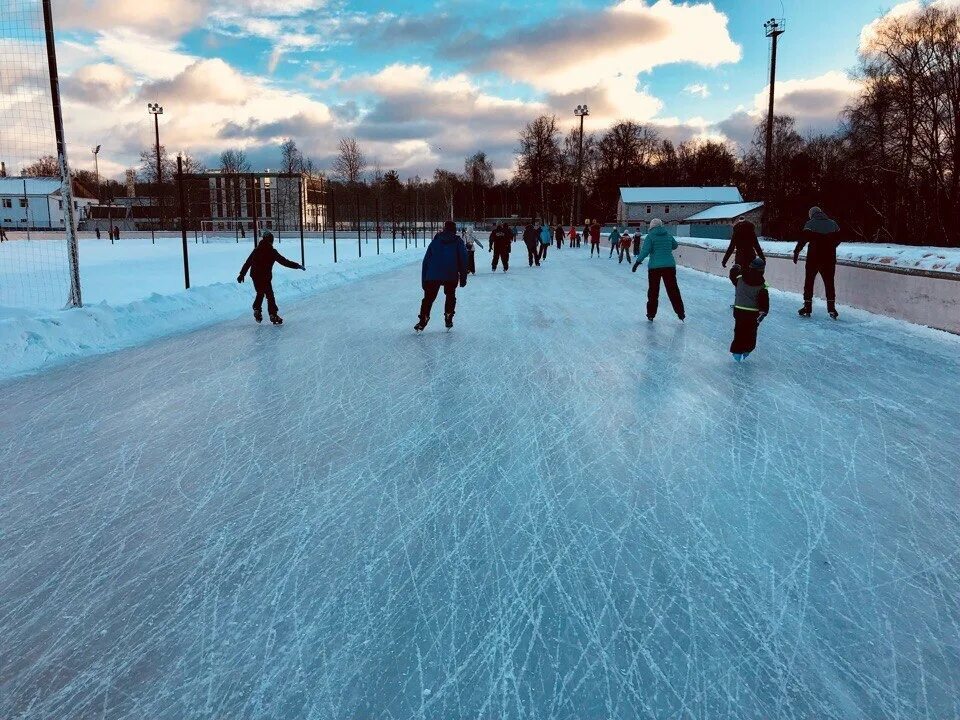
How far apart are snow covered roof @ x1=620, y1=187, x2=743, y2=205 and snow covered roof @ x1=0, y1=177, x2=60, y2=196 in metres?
59.3

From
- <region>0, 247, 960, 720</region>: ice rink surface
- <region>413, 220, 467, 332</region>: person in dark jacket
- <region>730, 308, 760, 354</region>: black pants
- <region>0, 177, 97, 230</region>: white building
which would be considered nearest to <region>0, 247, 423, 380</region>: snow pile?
<region>0, 247, 960, 720</region>: ice rink surface

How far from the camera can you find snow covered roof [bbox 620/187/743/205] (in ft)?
235

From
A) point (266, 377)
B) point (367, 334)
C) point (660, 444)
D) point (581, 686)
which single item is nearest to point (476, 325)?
point (367, 334)

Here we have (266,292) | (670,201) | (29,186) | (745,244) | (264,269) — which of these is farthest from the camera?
(29,186)

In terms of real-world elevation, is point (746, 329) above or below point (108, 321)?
above

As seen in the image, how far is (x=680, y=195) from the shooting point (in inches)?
2857

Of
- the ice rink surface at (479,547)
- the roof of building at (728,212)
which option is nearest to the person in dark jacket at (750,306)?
the ice rink surface at (479,547)

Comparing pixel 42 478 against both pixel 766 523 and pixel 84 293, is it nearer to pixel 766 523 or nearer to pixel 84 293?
pixel 766 523

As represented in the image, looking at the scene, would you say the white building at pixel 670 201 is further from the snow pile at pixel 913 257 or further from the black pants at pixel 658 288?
the black pants at pixel 658 288

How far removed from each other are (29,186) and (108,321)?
83.3m

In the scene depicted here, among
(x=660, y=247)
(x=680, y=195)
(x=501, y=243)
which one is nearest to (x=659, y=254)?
(x=660, y=247)

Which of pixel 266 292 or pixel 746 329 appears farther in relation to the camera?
pixel 266 292

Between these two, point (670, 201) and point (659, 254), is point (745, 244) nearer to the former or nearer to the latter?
point (659, 254)

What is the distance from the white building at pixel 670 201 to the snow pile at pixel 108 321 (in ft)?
204
